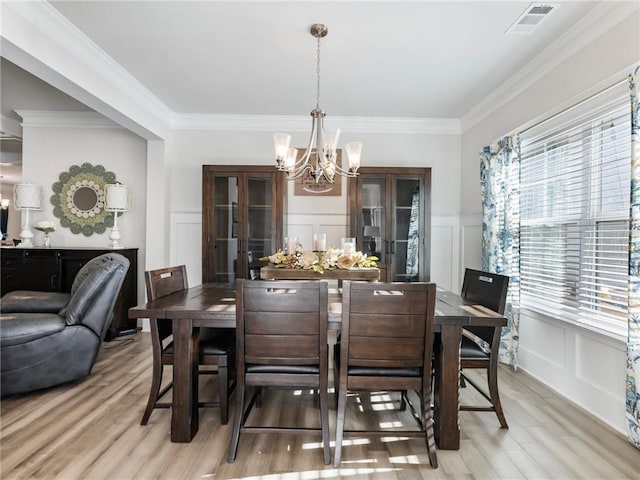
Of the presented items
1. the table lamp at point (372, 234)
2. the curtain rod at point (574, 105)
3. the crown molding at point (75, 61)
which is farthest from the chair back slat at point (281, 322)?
the table lamp at point (372, 234)

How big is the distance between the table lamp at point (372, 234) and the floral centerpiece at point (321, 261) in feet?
5.17

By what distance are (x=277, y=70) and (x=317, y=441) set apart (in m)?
2.88

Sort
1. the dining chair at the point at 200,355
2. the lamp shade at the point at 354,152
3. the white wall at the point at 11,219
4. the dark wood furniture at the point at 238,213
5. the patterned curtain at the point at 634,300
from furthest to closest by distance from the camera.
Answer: the white wall at the point at 11,219
the dark wood furniture at the point at 238,213
the lamp shade at the point at 354,152
the dining chair at the point at 200,355
the patterned curtain at the point at 634,300

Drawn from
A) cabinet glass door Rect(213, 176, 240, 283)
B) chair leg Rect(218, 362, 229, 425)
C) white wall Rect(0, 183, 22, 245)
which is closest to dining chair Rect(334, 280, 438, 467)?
chair leg Rect(218, 362, 229, 425)

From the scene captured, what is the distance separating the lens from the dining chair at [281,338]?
1816mm

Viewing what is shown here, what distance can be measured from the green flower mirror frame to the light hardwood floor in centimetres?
244

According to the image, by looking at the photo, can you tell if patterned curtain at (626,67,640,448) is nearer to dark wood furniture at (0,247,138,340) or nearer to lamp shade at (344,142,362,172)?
lamp shade at (344,142,362,172)

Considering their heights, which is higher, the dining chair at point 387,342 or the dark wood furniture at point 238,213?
the dark wood furniture at point 238,213

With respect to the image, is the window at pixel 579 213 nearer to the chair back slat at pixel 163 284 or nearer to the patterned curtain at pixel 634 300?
the patterned curtain at pixel 634 300

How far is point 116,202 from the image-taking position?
4312 mm

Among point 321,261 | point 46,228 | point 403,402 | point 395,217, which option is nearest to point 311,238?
point 395,217

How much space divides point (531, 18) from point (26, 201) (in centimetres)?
526

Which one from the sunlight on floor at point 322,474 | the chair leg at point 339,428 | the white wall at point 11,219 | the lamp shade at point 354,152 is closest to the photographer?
the sunlight on floor at point 322,474

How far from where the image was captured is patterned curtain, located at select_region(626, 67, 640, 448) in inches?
76.6
